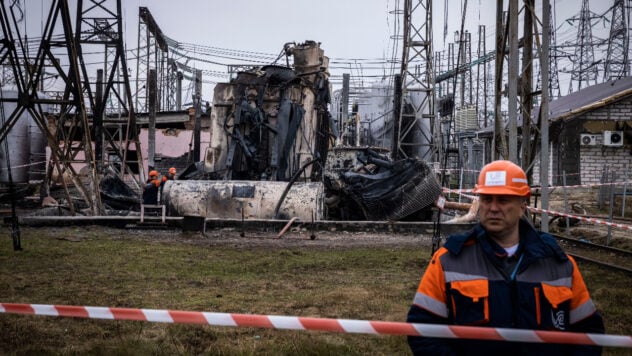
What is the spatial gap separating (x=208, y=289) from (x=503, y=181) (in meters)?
4.60

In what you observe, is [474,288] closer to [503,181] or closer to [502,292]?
[502,292]

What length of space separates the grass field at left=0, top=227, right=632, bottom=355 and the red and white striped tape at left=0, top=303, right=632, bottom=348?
5.17ft

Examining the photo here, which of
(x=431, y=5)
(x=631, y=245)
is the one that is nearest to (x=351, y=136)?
(x=431, y=5)

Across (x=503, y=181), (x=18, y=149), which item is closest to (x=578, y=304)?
(x=503, y=181)

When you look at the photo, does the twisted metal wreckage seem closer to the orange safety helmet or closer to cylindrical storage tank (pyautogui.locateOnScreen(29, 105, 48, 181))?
the orange safety helmet

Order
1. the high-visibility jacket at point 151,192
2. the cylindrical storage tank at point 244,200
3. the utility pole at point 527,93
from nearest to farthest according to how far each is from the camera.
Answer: the utility pole at point 527,93
the cylindrical storage tank at point 244,200
the high-visibility jacket at point 151,192

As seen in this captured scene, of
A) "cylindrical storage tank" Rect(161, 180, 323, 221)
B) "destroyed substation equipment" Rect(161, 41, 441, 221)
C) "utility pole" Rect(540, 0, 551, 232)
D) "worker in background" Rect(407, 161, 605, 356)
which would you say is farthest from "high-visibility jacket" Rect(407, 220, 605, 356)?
"cylindrical storage tank" Rect(161, 180, 323, 221)

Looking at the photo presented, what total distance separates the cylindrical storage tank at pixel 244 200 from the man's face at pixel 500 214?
413 inches

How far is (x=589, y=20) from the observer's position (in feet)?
126

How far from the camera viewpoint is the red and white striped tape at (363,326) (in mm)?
2418

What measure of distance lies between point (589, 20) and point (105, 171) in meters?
35.3

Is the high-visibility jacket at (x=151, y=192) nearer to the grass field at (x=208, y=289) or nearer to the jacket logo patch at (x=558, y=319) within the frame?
the grass field at (x=208, y=289)

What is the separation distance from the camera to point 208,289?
655 cm

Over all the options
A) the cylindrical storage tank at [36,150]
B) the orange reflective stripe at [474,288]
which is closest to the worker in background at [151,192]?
the orange reflective stripe at [474,288]
